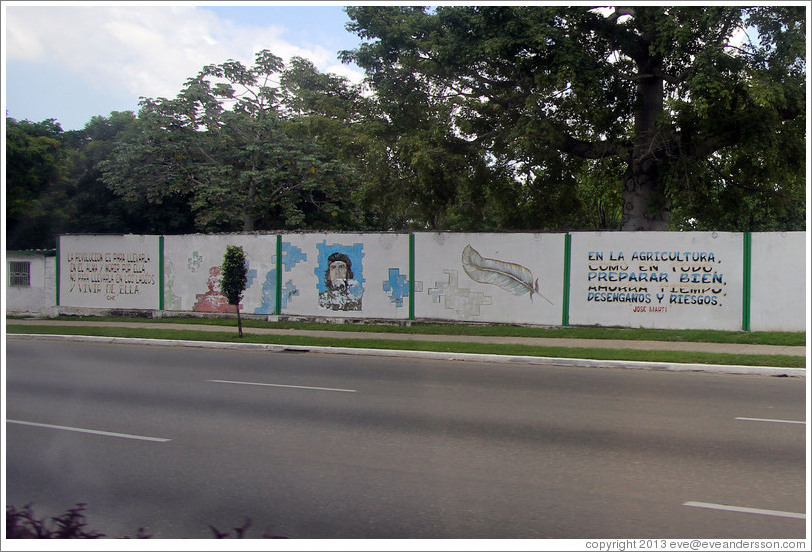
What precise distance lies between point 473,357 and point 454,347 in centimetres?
100

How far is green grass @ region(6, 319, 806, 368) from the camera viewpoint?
1270cm

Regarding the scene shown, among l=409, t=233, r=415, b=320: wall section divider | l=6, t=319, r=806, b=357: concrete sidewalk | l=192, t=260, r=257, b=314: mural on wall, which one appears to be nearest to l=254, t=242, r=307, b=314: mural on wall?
l=192, t=260, r=257, b=314: mural on wall

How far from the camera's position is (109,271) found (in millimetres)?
22547

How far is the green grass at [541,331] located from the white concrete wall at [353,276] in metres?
0.45

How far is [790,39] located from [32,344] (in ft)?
60.0

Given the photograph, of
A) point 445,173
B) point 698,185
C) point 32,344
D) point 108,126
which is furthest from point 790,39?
point 108,126

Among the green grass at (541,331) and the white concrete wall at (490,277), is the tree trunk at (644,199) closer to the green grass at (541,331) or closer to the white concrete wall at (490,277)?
the white concrete wall at (490,277)

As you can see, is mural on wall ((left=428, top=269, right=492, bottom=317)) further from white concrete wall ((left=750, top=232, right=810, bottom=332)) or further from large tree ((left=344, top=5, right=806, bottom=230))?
white concrete wall ((left=750, top=232, right=810, bottom=332))

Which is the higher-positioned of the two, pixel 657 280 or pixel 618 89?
pixel 618 89

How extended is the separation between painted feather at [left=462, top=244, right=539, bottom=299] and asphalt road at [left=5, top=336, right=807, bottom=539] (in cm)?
574

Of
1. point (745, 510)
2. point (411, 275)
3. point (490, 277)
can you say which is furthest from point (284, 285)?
point (745, 510)

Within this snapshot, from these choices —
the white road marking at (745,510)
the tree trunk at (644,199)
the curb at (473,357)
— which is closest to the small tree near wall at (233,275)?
the curb at (473,357)

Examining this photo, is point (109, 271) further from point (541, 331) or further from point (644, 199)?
point (644, 199)

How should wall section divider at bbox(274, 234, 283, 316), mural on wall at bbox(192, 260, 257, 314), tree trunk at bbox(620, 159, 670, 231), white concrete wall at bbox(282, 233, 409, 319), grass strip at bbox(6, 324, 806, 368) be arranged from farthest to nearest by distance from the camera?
mural on wall at bbox(192, 260, 257, 314) → wall section divider at bbox(274, 234, 283, 316) → tree trunk at bbox(620, 159, 670, 231) → white concrete wall at bbox(282, 233, 409, 319) → grass strip at bbox(6, 324, 806, 368)
